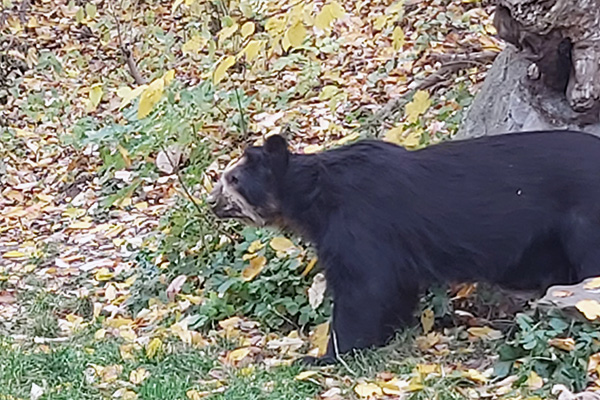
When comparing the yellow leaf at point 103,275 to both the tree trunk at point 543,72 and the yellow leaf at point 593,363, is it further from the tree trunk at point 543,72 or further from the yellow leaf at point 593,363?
the yellow leaf at point 593,363

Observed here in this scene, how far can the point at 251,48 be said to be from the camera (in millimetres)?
4949

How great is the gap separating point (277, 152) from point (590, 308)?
5.28 ft

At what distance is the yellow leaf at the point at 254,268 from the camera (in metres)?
5.69

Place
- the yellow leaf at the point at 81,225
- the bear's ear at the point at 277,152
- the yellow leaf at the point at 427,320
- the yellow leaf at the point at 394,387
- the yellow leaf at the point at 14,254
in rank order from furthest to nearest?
1. the yellow leaf at the point at 81,225
2. the yellow leaf at the point at 14,254
3. the yellow leaf at the point at 427,320
4. the bear's ear at the point at 277,152
5. the yellow leaf at the point at 394,387

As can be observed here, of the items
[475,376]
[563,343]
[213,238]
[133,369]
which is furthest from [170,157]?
[563,343]

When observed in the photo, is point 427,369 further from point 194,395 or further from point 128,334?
point 128,334

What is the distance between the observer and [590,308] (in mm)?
4035

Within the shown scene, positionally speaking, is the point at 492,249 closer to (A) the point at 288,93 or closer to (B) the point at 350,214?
(B) the point at 350,214

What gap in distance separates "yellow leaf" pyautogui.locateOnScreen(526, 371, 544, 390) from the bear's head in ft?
4.93

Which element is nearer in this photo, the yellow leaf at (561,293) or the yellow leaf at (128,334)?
the yellow leaf at (561,293)

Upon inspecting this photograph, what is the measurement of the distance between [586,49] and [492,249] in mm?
1047

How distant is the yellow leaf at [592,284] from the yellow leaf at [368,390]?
0.89 metres

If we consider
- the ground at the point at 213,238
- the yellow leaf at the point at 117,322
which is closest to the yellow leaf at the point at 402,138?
the ground at the point at 213,238

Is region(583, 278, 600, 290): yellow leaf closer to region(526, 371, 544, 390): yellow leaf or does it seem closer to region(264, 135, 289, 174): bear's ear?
region(526, 371, 544, 390): yellow leaf
